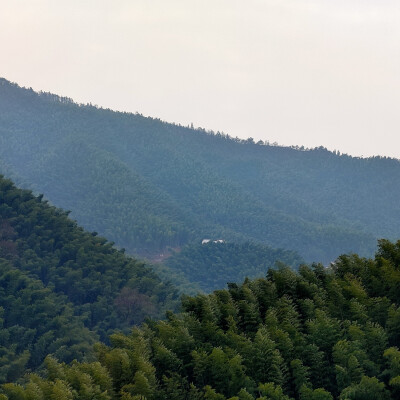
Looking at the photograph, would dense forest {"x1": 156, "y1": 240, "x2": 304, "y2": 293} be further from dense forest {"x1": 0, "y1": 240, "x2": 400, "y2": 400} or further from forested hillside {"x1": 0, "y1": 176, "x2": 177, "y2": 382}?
dense forest {"x1": 0, "y1": 240, "x2": 400, "y2": 400}

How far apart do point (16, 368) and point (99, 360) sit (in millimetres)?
30787

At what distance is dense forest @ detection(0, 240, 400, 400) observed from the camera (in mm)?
20750

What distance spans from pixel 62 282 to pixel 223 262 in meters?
87.3

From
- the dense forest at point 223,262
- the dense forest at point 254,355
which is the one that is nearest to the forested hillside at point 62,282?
the dense forest at point 254,355

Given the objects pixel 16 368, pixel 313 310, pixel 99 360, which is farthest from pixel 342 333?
pixel 16 368

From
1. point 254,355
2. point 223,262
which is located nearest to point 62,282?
point 254,355

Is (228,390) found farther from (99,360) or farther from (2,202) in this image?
(2,202)

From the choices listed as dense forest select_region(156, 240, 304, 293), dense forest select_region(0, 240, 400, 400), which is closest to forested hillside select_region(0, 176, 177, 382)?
dense forest select_region(0, 240, 400, 400)

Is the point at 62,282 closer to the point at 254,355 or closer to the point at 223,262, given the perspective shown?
the point at 254,355

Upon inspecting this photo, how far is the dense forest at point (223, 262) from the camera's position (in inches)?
6191

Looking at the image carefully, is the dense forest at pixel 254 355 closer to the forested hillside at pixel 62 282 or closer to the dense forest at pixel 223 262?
the forested hillside at pixel 62 282

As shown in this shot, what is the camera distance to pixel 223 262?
164 metres

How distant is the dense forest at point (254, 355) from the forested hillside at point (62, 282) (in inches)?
1478

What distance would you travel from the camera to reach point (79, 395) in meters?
20.2
